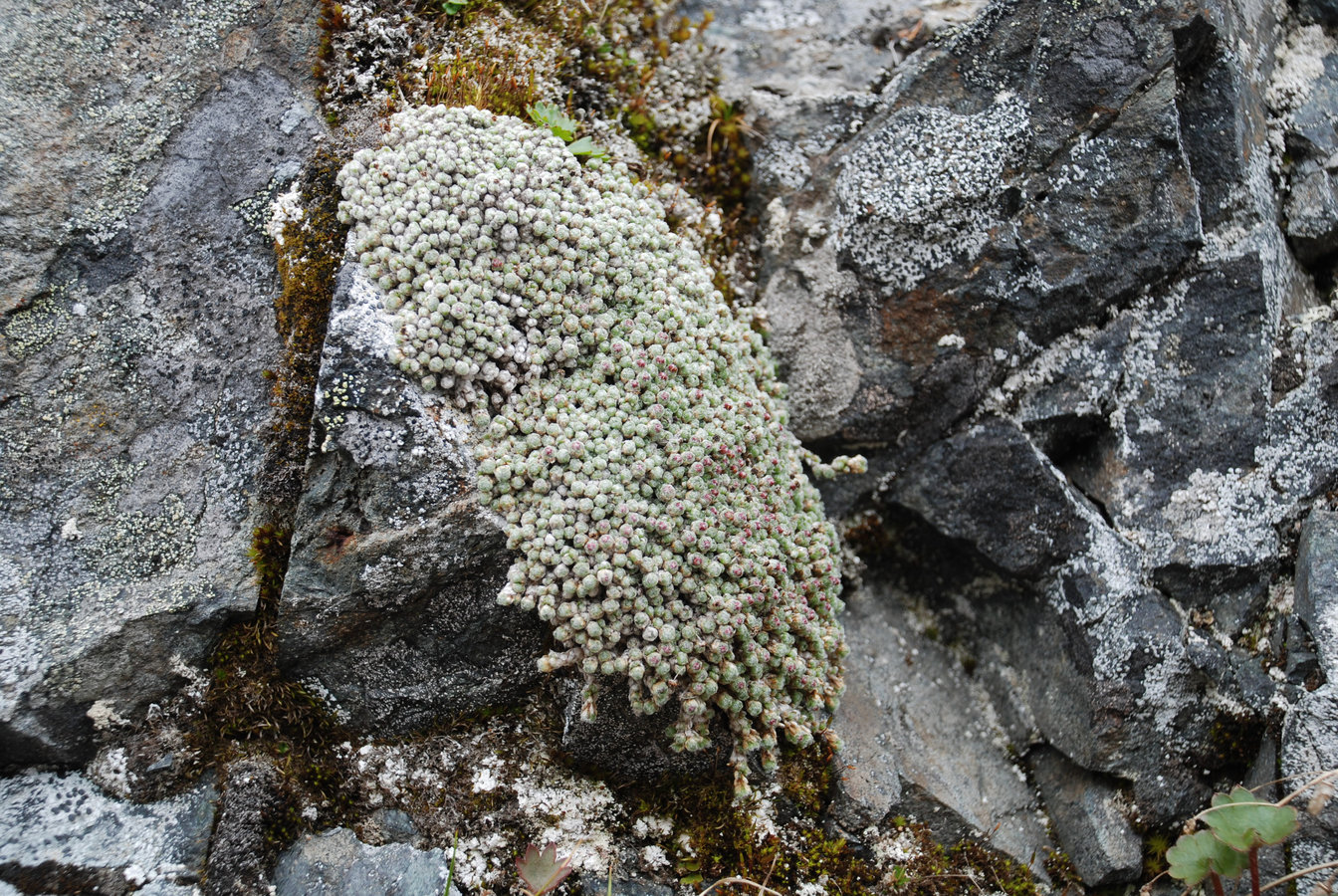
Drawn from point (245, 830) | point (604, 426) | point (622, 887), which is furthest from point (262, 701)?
point (604, 426)

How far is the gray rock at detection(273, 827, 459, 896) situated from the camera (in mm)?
3070

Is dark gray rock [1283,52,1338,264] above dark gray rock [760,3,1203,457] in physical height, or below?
above

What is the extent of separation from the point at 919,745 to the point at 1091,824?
731 mm

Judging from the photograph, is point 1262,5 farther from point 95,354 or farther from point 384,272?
point 95,354

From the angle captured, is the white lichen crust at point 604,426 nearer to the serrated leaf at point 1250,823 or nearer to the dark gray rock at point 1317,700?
the serrated leaf at point 1250,823

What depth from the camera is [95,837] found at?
3055 millimetres

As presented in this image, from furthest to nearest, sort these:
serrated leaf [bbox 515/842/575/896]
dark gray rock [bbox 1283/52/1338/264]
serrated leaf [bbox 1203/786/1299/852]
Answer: dark gray rock [bbox 1283/52/1338/264] → serrated leaf [bbox 515/842/575/896] → serrated leaf [bbox 1203/786/1299/852]

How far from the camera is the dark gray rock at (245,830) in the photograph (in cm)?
303

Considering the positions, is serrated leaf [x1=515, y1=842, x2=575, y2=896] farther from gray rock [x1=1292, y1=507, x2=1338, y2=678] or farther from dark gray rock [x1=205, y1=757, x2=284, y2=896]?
gray rock [x1=1292, y1=507, x2=1338, y2=678]

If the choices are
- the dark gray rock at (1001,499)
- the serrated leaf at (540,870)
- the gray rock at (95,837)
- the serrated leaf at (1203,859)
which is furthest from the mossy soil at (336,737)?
the dark gray rock at (1001,499)

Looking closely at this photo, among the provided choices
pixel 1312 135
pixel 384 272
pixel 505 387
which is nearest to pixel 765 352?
pixel 505 387

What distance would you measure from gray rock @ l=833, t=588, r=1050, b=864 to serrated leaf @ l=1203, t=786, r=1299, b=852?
1073mm

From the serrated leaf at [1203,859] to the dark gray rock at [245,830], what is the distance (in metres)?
3.08

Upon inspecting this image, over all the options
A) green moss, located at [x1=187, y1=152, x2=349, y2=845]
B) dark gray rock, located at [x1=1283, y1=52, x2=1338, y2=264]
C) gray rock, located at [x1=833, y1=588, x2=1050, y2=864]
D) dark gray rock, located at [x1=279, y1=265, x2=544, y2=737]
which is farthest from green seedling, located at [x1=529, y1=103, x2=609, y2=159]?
dark gray rock, located at [x1=1283, y1=52, x2=1338, y2=264]
